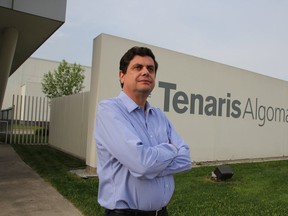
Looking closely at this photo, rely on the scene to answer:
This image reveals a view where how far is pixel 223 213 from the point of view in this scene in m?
5.61

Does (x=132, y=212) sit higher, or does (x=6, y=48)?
(x=6, y=48)

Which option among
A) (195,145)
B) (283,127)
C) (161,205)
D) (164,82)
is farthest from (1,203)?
(283,127)

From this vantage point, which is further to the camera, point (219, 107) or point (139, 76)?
point (219, 107)

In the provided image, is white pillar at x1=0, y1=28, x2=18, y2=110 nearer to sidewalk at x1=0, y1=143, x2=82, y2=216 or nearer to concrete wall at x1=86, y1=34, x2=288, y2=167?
concrete wall at x1=86, y1=34, x2=288, y2=167

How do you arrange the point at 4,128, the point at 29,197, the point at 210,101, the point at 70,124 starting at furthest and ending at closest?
1. the point at 4,128
2. the point at 70,124
3. the point at 210,101
4. the point at 29,197

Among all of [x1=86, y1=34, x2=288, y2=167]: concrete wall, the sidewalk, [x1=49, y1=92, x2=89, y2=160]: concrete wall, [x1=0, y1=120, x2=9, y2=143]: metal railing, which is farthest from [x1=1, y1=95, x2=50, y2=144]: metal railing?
[x1=86, y1=34, x2=288, y2=167]: concrete wall

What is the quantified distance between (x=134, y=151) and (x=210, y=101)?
9.72 m

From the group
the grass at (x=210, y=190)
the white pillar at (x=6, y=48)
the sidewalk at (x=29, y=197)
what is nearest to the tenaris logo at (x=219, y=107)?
the grass at (x=210, y=190)

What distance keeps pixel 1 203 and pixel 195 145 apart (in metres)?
6.46

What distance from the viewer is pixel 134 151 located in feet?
6.56

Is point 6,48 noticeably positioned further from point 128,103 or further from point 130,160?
point 130,160

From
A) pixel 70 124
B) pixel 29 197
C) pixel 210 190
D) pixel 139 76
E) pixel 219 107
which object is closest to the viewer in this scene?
pixel 139 76

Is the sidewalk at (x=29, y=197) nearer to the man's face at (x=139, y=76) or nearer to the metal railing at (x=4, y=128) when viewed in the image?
the man's face at (x=139, y=76)

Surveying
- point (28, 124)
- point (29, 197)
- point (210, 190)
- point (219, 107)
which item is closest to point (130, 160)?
point (29, 197)
